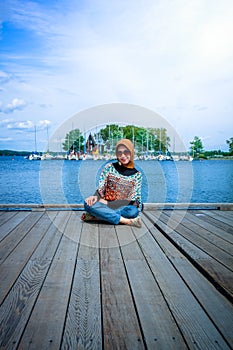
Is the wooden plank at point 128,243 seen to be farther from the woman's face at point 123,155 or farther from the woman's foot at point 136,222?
the woman's face at point 123,155

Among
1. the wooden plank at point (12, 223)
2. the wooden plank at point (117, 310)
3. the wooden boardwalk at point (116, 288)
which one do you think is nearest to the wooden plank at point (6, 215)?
the wooden plank at point (12, 223)

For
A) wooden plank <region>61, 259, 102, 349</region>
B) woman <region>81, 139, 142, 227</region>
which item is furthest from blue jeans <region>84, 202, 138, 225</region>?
wooden plank <region>61, 259, 102, 349</region>

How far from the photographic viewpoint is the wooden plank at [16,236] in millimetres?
2598

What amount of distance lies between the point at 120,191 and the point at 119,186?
0.06 metres

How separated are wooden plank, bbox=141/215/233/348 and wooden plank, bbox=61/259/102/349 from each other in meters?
0.56

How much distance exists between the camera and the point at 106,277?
2051 mm

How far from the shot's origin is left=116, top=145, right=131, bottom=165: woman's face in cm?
370

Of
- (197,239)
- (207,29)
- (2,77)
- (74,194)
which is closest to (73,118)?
(197,239)

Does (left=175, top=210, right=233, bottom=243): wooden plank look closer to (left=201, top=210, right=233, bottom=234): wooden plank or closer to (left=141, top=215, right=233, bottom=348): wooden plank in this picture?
(left=201, top=210, right=233, bottom=234): wooden plank

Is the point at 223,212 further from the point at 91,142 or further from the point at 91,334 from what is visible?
the point at 91,334

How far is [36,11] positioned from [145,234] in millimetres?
9140

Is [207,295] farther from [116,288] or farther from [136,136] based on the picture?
[136,136]

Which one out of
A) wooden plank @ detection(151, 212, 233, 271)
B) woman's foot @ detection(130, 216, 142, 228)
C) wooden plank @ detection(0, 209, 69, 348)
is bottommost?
wooden plank @ detection(151, 212, 233, 271)

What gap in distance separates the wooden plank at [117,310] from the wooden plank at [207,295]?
386 mm
